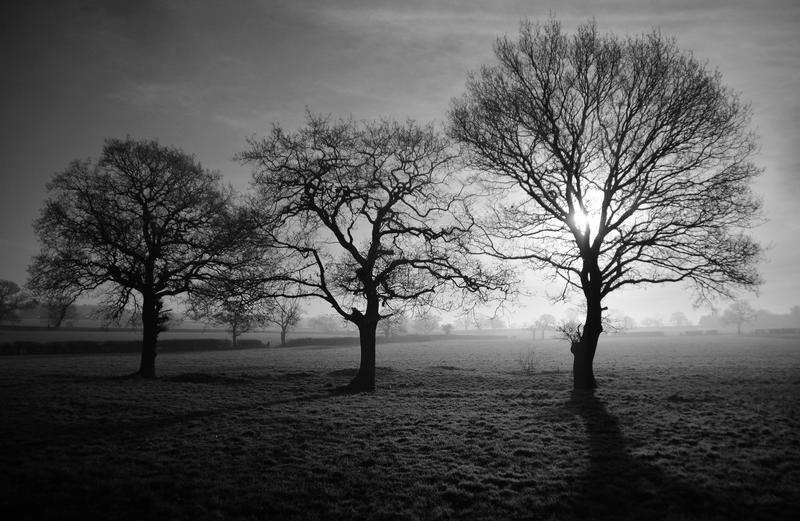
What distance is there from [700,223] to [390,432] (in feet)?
49.1

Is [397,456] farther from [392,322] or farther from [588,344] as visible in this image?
[392,322]

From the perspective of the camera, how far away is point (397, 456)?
972cm

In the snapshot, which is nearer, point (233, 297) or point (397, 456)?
point (397, 456)

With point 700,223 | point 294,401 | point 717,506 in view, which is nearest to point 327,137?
point 294,401

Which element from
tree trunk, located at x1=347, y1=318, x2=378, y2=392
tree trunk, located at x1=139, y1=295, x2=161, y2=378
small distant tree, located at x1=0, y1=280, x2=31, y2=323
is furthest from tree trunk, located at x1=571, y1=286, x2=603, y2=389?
small distant tree, located at x1=0, y1=280, x2=31, y2=323

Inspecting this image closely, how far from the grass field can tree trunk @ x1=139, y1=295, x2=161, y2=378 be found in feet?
18.8

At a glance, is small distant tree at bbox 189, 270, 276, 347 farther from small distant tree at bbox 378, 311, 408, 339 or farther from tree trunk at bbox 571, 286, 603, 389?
tree trunk at bbox 571, 286, 603, 389

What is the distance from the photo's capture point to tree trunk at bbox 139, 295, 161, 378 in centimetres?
2286

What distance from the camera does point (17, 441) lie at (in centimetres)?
1009

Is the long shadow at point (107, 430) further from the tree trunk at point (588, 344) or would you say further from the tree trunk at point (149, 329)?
the tree trunk at point (588, 344)

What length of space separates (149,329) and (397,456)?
19.4m

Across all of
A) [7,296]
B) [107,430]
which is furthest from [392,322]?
[7,296]

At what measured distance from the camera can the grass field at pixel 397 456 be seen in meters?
7.11

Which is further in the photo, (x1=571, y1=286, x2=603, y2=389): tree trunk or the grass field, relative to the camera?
(x1=571, y1=286, x2=603, y2=389): tree trunk
